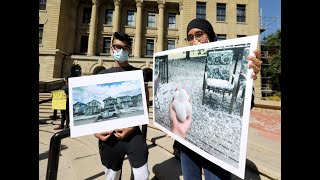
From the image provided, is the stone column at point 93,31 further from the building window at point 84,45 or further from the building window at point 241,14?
the building window at point 241,14

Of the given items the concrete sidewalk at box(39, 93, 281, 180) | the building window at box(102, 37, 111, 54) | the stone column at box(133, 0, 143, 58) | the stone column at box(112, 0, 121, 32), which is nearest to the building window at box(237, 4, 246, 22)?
the stone column at box(133, 0, 143, 58)

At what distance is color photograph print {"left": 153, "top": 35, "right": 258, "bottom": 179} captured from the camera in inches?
51.7

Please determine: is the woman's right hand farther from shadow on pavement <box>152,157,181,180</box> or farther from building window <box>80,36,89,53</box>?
building window <box>80,36,89,53</box>

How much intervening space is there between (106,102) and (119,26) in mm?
28840

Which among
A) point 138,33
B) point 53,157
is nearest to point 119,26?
point 138,33

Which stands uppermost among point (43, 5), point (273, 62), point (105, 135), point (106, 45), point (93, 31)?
point (43, 5)

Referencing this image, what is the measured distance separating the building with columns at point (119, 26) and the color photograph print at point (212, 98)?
25.4 metres

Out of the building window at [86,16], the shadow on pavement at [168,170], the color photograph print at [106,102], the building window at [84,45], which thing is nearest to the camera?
the color photograph print at [106,102]

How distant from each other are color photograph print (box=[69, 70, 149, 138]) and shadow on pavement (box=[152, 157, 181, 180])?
5.73 feet

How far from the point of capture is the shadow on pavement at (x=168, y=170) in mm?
3469

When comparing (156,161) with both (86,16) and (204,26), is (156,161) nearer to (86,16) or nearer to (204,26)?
(204,26)

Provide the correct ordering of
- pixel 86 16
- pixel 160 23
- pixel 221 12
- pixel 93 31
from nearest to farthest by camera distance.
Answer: pixel 221 12 → pixel 93 31 → pixel 160 23 → pixel 86 16

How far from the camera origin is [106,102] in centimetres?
211

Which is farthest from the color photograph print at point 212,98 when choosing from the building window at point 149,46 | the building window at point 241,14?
the building window at point 241,14
